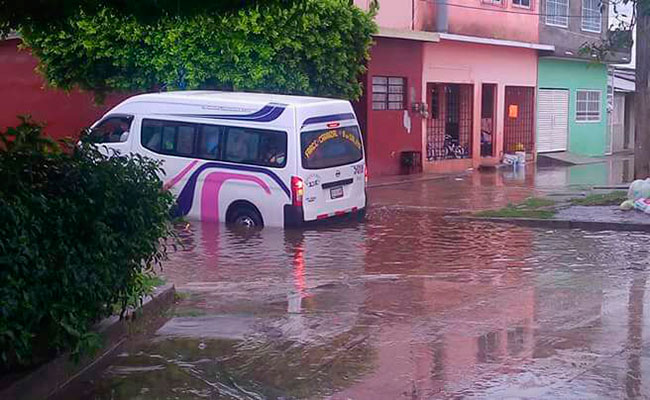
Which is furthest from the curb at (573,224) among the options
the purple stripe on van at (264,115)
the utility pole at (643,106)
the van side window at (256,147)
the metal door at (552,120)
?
the metal door at (552,120)

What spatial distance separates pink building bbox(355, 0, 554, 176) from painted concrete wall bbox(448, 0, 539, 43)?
3 cm

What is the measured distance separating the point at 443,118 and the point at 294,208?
14980 mm

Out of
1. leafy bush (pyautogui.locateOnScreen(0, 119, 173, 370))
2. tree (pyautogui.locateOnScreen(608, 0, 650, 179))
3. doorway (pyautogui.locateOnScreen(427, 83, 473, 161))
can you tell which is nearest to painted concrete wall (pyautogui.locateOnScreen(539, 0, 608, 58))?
doorway (pyautogui.locateOnScreen(427, 83, 473, 161))

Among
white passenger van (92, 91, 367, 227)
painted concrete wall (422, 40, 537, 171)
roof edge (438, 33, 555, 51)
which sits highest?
roof edge (438, 33, 555, 51)

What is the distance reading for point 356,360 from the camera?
7.55m

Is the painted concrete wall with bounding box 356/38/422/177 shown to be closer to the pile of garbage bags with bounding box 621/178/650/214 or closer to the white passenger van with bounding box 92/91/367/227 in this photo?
the white passenger van with bounding box 92/91/367/227

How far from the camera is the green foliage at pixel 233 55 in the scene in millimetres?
18953

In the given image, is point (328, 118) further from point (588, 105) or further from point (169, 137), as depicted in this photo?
point (588, 105)

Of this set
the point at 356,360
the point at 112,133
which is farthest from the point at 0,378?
the point at 112,133

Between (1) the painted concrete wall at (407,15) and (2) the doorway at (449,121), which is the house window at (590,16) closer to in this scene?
(2) the doorway at (449,121)

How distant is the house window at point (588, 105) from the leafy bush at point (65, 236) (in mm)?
30713

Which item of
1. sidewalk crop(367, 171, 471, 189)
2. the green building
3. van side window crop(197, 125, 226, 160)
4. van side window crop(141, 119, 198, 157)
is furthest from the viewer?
the green building

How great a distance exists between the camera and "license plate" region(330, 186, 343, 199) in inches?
617

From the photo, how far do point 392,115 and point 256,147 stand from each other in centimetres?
1129
